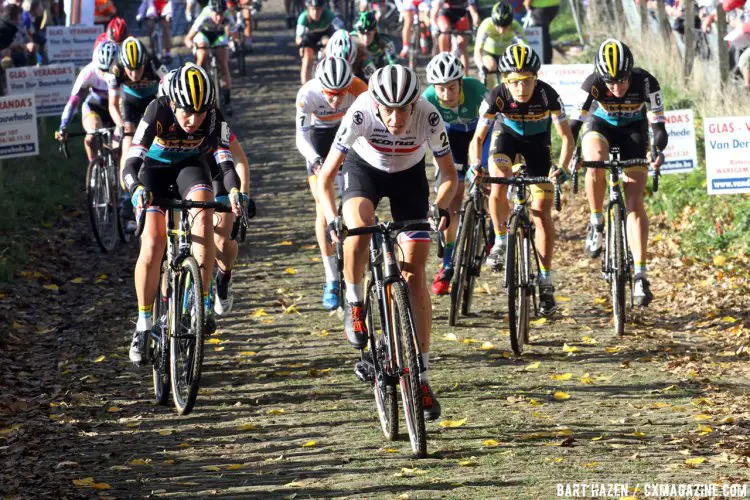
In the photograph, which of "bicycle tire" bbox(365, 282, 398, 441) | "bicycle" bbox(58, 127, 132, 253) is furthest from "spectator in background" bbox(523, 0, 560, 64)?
"bicycle tire" bbox(365, 282, 398, 441)

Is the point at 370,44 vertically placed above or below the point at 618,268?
above

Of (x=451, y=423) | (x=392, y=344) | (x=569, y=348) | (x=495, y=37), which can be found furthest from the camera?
(x=495, y=37)

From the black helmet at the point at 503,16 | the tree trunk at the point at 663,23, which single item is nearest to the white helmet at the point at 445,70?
the black helmet at the point at 503,16

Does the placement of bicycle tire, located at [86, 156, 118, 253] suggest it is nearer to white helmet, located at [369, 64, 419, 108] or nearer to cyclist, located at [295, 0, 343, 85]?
white helmet, located at [369, 64, 419, 108]

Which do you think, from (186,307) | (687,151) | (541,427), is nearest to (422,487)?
(541,427)

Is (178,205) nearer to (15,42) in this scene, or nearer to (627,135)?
(627,135)

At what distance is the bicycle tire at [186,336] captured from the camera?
8023mm

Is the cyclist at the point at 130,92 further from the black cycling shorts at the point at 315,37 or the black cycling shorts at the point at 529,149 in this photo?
the black cycling shorts at the point at 315,37

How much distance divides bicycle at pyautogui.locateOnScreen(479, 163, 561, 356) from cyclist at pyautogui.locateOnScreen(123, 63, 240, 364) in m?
2.27

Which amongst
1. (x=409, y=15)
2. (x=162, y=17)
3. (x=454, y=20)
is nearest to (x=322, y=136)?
(x=454, y=20)

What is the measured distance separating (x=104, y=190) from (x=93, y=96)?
116cm

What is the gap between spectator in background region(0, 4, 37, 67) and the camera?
19625 millimetres

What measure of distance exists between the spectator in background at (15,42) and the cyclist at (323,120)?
9978mm

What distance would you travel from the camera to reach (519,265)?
967cm
